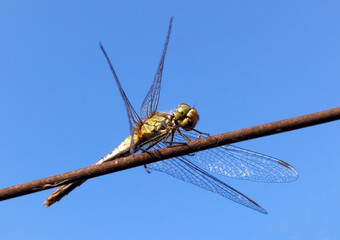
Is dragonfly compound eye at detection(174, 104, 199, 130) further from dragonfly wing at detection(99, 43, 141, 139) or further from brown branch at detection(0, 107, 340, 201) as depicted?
brown branch at detection(0, 107, 340, 201)

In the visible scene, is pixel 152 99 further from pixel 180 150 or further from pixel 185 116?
pixel 180 150

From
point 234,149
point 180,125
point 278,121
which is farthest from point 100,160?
point 278,121

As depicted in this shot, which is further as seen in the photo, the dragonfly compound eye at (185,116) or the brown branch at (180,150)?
the dragonfly compound eye at (185,116)

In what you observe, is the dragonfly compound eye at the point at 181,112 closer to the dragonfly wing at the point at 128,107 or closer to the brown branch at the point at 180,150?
the dragonfly wing at the point at 128,107

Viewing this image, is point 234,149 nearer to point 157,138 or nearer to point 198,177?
point 198,177

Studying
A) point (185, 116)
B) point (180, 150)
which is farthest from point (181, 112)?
point (180, 150)
